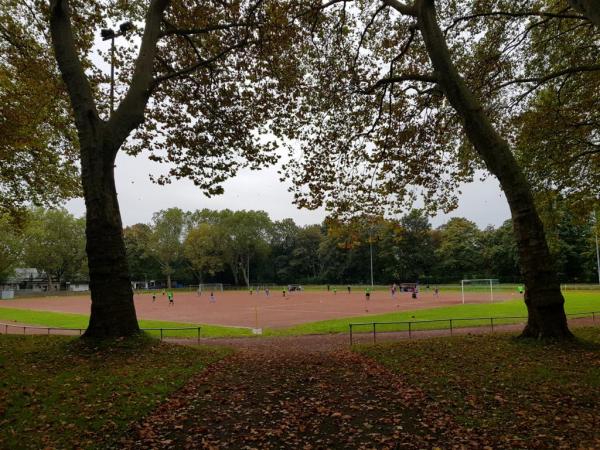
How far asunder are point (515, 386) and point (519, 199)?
16.8 ft

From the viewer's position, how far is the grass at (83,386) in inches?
214

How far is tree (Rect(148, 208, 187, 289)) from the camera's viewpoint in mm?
98438

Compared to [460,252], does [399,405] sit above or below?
below

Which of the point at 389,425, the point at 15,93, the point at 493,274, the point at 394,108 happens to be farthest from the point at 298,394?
the point at 493,274

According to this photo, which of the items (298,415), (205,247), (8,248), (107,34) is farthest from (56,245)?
(298,415)

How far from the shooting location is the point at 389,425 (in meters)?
5.91

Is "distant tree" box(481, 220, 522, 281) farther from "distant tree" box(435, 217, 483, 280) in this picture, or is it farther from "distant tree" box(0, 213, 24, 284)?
"distant tree" box(0, 213, 24, 284)

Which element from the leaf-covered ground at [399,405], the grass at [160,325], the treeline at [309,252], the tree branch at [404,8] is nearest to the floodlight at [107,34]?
the tree branch at [404,8]

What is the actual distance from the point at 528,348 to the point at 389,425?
5659 millimetres

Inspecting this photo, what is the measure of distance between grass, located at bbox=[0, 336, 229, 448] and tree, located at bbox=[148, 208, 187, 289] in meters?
90.4

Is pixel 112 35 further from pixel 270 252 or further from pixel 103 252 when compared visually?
pixel 270 252

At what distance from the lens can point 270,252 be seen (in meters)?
104

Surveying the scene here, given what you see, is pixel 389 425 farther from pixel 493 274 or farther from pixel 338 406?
pixel 493 274

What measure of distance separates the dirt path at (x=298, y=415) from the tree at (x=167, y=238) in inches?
3698
